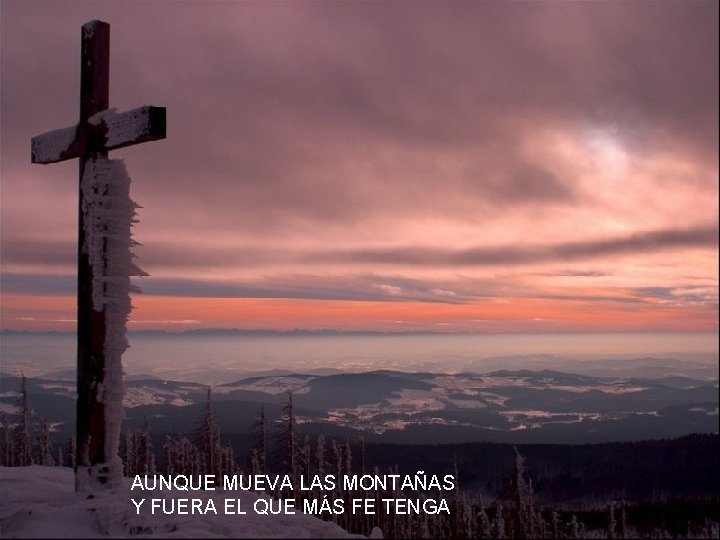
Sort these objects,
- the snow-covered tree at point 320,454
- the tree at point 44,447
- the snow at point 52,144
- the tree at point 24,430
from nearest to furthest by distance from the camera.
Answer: the snow at point 52,144 < the tree at point 24,430 < the tree at point 44,447 < the snow-covered tree at point 320,454

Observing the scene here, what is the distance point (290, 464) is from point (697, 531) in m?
96.6

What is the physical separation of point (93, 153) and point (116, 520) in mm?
Answer: 6199

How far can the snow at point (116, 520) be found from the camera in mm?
8469

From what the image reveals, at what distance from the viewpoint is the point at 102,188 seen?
11.3m

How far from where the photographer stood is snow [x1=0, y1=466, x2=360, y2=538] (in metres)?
8.47

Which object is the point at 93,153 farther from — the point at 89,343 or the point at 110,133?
the point at 89,343

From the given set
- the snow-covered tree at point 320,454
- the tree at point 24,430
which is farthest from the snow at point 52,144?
the snow-covered tree at point 320,454

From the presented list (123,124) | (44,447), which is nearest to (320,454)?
(44,447)

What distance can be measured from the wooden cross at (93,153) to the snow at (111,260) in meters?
0.09

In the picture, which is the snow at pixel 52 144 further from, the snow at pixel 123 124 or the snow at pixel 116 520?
the snow at pixel 116 520

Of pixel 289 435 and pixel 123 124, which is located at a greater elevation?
pixel 123 124

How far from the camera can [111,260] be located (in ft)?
36.8

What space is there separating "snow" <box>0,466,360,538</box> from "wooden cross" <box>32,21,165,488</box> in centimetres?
82

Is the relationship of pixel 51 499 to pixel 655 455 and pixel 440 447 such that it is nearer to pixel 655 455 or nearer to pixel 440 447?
pixel 440 447
